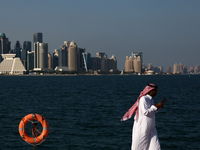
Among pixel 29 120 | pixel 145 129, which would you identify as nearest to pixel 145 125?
pixel 145 129

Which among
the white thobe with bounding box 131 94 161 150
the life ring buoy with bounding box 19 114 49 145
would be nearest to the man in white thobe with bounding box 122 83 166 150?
the white thobe with bounding box 131 94 161 150

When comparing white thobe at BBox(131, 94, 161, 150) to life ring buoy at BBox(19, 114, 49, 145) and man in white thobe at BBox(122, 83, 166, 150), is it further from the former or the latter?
life ring buoy at BBox(19, 114, 49, 145)

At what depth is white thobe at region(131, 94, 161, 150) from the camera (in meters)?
9.08

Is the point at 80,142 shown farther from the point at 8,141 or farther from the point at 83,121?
the point at 83,121

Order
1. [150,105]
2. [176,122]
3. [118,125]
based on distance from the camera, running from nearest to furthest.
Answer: [150,105], [118,125], [176,122]

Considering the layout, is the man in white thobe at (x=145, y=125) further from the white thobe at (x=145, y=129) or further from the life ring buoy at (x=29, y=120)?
the life ring buoy at (x=29, y=120)

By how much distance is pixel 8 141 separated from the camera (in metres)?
19.9

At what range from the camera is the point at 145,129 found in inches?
363

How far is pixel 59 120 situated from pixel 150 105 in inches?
783

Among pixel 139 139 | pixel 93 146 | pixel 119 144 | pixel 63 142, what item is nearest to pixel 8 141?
pixel 63 142

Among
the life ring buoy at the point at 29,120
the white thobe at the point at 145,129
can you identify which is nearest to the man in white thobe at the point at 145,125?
the white thobe at the point at 145,129

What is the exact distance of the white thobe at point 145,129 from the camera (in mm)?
9078

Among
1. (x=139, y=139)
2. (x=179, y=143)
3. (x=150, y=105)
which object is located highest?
(x=150, y=105)

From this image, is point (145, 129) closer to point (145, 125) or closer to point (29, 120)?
point (145, 125)
